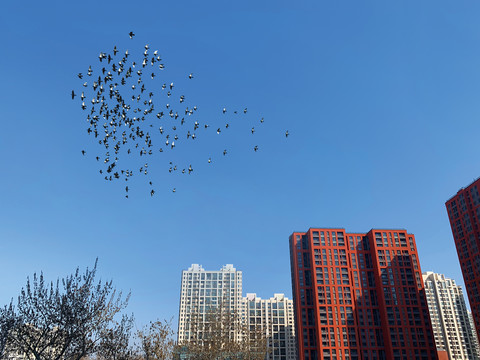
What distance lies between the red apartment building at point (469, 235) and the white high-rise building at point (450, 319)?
98198 mm

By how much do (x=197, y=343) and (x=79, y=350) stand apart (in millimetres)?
32165

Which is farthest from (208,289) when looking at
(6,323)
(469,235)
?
(6,323)

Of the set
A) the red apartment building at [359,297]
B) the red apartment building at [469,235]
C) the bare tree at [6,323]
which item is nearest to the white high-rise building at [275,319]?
the red apartment building at [359,297]

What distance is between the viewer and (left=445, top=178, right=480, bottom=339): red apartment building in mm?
97688

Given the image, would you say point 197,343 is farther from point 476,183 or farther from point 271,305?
point 271,305

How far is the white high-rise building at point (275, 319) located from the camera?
6590 inches

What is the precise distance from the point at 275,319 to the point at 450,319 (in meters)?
88.1

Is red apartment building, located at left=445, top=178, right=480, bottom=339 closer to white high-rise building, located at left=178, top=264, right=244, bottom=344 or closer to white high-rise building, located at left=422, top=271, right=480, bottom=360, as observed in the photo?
white high-rise building, located at left=422, top=271, right=480, bottom=360

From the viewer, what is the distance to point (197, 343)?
63.3 meters

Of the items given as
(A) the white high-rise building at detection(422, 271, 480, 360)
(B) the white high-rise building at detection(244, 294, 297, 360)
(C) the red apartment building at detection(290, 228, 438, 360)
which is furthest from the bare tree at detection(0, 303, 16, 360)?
(A) the white high-rise building at detection(422, 271, 480, 360)

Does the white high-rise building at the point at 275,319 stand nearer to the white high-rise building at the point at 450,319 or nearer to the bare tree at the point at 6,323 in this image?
the white high-rise building at the point at 450,319

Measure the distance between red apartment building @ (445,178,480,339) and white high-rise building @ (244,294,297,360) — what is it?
89502 mm

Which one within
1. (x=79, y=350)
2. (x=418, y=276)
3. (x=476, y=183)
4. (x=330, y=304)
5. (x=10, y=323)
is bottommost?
(x=79, y=350)

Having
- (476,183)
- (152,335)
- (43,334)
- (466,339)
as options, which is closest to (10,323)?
(43,334)
